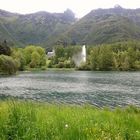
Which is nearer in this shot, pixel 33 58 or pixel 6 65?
pixel 6 65

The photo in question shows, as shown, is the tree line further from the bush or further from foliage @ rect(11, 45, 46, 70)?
the bush

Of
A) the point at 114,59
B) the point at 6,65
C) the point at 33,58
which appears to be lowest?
the point at 6,65

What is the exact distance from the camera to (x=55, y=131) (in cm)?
927

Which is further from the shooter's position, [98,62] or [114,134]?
[98,62]

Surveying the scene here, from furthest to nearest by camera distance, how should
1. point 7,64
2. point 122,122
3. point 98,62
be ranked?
1. point 98,62
2. point 7,64
3. point 122,122

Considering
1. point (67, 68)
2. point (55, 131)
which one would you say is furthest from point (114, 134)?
point (67, 68)

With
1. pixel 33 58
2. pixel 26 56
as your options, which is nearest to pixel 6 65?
pixel 33 58

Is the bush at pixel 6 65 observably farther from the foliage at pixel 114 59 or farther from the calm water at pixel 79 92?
the foliage at pixel 114 59

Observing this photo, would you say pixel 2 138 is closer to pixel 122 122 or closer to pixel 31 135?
pixel 31 135

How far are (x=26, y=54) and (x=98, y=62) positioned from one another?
45169 millimetres

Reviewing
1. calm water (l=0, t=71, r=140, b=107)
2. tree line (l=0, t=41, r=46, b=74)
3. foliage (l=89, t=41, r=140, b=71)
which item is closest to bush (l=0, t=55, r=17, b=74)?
tree line (l=0, t=41, r=46, b=74)

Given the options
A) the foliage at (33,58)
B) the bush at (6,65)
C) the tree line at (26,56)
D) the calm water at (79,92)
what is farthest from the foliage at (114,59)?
the calm water at (79,92)

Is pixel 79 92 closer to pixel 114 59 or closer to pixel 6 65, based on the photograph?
pixel 6 65

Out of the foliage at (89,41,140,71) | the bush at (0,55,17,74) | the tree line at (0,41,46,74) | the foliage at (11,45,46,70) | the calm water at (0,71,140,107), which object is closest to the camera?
the calm water at (0,71,140,107)
